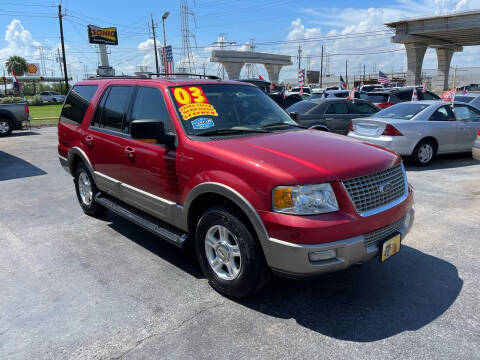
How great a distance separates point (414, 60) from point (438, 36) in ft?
12.6

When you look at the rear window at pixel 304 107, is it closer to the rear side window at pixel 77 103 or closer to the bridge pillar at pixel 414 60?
the rear side window at pixel 77 103

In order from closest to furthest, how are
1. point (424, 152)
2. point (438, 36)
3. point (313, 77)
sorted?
point (424, 152)
point (438, 36)
point (313, 77)

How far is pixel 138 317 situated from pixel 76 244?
6.48 ft

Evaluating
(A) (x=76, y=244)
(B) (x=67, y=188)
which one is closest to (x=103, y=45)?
(B) (x=67, y=188)

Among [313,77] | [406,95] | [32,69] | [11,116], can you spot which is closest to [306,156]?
[406,95]

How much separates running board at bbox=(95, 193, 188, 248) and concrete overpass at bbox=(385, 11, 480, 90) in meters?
46.7

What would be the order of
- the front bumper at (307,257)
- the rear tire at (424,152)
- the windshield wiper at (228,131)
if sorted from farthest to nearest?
the rear tire at (424,152) < the windshield wiper at (228,131) < the front bumper at (307,257)

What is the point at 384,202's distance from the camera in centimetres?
322

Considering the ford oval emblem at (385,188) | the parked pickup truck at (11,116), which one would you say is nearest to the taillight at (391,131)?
the ford oval emblem at (385,188)

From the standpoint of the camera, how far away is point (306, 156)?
3162 mm

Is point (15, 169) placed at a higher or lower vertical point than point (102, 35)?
lower

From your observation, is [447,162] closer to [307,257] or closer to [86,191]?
[307,257]

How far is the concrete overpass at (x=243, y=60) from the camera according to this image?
238 feet

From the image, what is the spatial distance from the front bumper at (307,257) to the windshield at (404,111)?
275 inches
